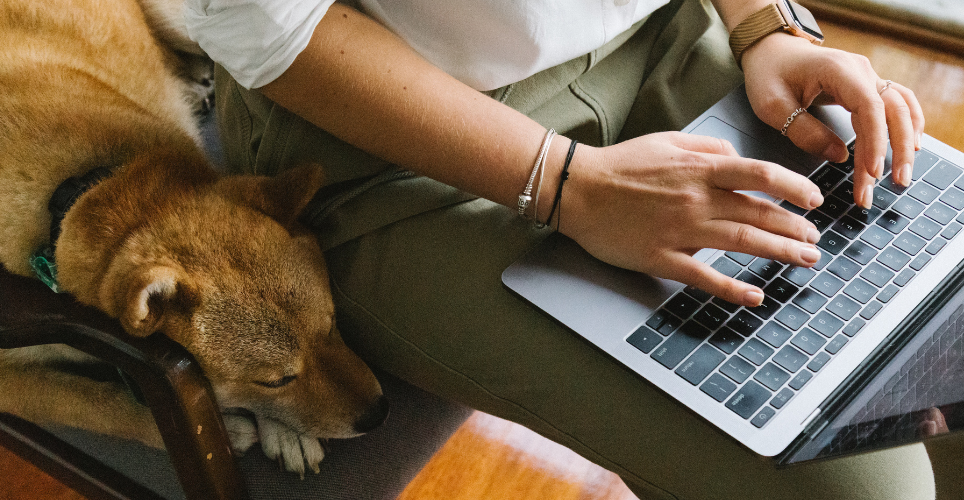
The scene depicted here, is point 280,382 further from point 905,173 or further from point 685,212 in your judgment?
point 905,173

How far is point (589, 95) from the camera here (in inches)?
35.3

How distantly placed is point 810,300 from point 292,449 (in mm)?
667

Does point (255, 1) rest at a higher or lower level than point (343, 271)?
higher

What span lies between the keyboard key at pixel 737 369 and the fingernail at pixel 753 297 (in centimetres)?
6

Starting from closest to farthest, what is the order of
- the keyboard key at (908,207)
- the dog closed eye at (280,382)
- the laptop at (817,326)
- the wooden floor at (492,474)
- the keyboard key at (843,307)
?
the laptop at (817,326) → the keyboard key at (843,307) → the keyboard key at (908,207) → the dog closed eye at (280,382) → the wooden floor at (492,474)

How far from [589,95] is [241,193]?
51cm

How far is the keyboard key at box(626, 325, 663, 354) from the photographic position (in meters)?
0.67

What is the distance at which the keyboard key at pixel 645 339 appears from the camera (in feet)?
2.20

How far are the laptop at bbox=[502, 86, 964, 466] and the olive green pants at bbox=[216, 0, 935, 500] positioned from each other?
3cm

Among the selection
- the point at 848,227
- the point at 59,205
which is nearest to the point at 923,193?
the point at 848,227

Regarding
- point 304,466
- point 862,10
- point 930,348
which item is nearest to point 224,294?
point 304,466

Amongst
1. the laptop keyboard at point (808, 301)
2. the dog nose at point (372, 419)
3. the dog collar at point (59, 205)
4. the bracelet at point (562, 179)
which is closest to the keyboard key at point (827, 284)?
the laptop keyboard at point (808, 301)

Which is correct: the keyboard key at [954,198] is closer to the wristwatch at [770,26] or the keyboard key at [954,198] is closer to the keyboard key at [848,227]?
the keyboard key at [848,227]

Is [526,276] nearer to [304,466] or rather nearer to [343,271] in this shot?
[343,271]
